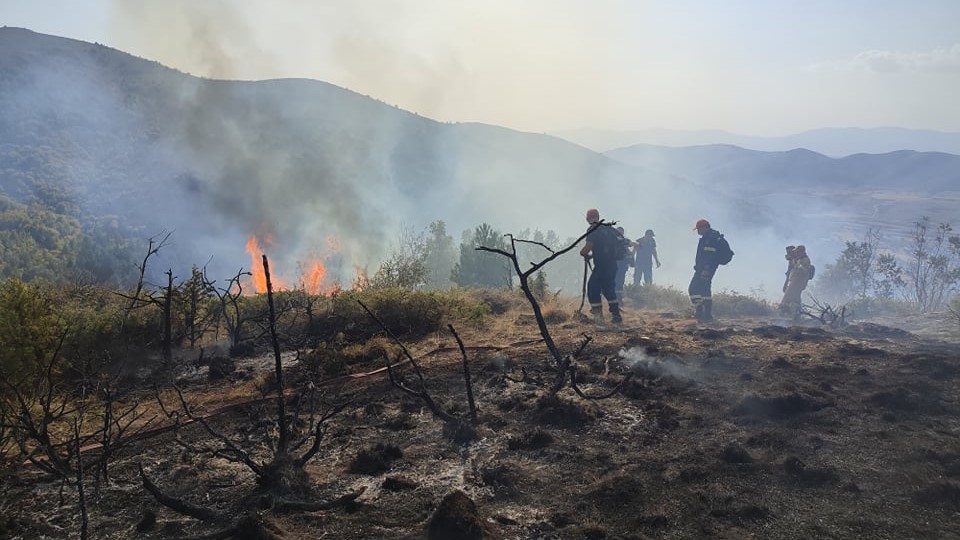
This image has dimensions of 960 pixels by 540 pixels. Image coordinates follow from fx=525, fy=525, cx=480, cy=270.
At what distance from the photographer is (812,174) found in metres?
126

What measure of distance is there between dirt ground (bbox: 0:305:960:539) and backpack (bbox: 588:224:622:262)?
10.1ft

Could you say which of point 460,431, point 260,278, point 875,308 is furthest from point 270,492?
point 875,308

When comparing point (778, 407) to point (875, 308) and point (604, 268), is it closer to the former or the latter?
point (604, 268)

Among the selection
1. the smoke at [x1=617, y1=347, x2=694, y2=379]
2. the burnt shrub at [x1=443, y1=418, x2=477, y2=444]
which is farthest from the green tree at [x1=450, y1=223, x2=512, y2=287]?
the burnt shrub at [x1=443, y1=418, x2=477, y2=444]

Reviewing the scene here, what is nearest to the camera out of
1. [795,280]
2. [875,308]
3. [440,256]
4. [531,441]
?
[531,441]

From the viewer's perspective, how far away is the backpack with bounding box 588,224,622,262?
31.3 ft

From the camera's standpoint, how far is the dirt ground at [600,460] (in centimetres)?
319

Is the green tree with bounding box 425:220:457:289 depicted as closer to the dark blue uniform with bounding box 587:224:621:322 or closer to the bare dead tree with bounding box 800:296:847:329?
the bare dead tree with bounding box 800:296:847:329

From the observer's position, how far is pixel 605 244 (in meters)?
9.59

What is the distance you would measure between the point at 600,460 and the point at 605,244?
236 inches

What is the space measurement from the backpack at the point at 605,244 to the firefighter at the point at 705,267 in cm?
261

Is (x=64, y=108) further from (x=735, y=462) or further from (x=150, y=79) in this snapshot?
(x=735, y=462)

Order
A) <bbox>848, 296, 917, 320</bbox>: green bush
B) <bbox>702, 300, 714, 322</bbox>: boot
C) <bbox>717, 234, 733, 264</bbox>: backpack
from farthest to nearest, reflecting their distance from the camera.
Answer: <bbox>848, 296, 917, 320</bbox>: green bush < <bbox>702, 300, 714, 322</bbox>: boot < <bbox>717, 234, 733, 264</bbox>: backpack

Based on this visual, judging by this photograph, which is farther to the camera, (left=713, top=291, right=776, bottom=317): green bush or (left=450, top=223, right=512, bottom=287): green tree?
(left=450, top=223, right=512, bottom=287): green tree
